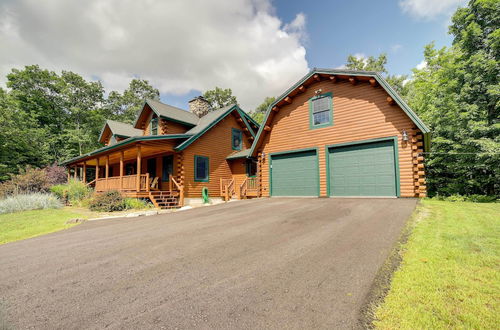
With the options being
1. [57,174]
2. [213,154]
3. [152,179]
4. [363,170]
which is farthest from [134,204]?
[57,174]

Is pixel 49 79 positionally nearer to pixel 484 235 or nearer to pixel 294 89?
pixel 294 89

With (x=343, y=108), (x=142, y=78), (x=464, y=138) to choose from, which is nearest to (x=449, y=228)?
(x=343, y=108)

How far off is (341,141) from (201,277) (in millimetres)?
9461

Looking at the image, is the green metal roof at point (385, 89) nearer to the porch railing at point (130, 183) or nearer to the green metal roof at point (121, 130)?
the porch railing at point (130, 183)

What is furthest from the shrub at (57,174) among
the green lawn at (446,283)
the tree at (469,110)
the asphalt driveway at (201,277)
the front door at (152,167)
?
the tree at (469,110)

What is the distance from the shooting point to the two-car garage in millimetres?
9188

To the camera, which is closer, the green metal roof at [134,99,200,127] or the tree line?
the tree line

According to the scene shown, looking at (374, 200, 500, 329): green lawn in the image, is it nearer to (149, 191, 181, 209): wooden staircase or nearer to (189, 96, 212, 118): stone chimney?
(149, 191, 181, 209): wooden staircase

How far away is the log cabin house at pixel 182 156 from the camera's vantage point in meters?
12.8

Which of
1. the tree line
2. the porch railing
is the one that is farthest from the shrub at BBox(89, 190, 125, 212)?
the tree line

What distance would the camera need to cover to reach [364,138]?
9.78 meters

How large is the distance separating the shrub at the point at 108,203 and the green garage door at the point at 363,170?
10.8 m

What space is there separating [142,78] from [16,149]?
67.6 feet

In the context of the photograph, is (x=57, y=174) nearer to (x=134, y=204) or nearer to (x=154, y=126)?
(x=154, y=126)
